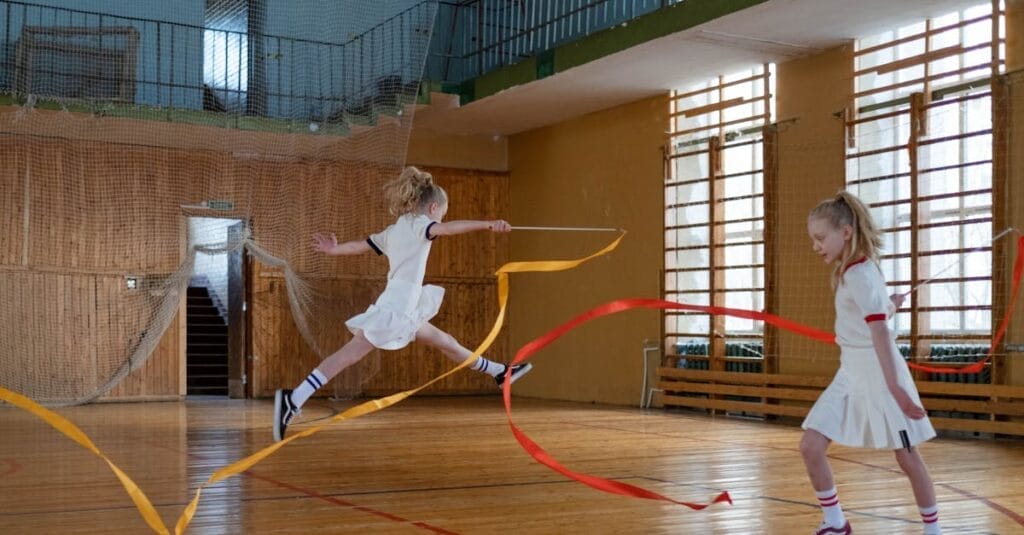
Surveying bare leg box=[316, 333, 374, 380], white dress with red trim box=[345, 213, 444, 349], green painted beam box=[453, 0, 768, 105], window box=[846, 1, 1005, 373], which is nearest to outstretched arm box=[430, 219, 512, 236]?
white dress with red trim box=[345, 213, 444, 349]

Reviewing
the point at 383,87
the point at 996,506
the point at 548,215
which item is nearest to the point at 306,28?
the point at 383,87

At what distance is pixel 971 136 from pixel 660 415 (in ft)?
14.0

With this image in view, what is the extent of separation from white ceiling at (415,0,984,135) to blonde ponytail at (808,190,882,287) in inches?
231

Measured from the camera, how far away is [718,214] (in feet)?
39.8

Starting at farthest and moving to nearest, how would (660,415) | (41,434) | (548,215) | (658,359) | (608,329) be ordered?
(548,215)
(608,329)
(658,359)
(660,415)
(41,434)

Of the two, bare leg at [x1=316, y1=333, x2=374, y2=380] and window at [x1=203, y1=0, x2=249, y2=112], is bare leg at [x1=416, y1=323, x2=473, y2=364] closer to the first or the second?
bare leg at [x1=316, y1=333, x2=374, y2=380]

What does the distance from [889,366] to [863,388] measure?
0.80 feet

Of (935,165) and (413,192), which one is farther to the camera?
(935,165)

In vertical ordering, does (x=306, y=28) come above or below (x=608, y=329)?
above

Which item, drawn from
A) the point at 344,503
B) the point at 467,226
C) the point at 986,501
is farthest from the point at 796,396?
the point at 344,503

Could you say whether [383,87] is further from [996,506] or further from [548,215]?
[996,506]

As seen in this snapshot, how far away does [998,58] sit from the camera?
9.27 meters

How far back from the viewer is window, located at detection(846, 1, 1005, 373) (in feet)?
30.9

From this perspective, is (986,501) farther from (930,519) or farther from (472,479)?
(472,479)
